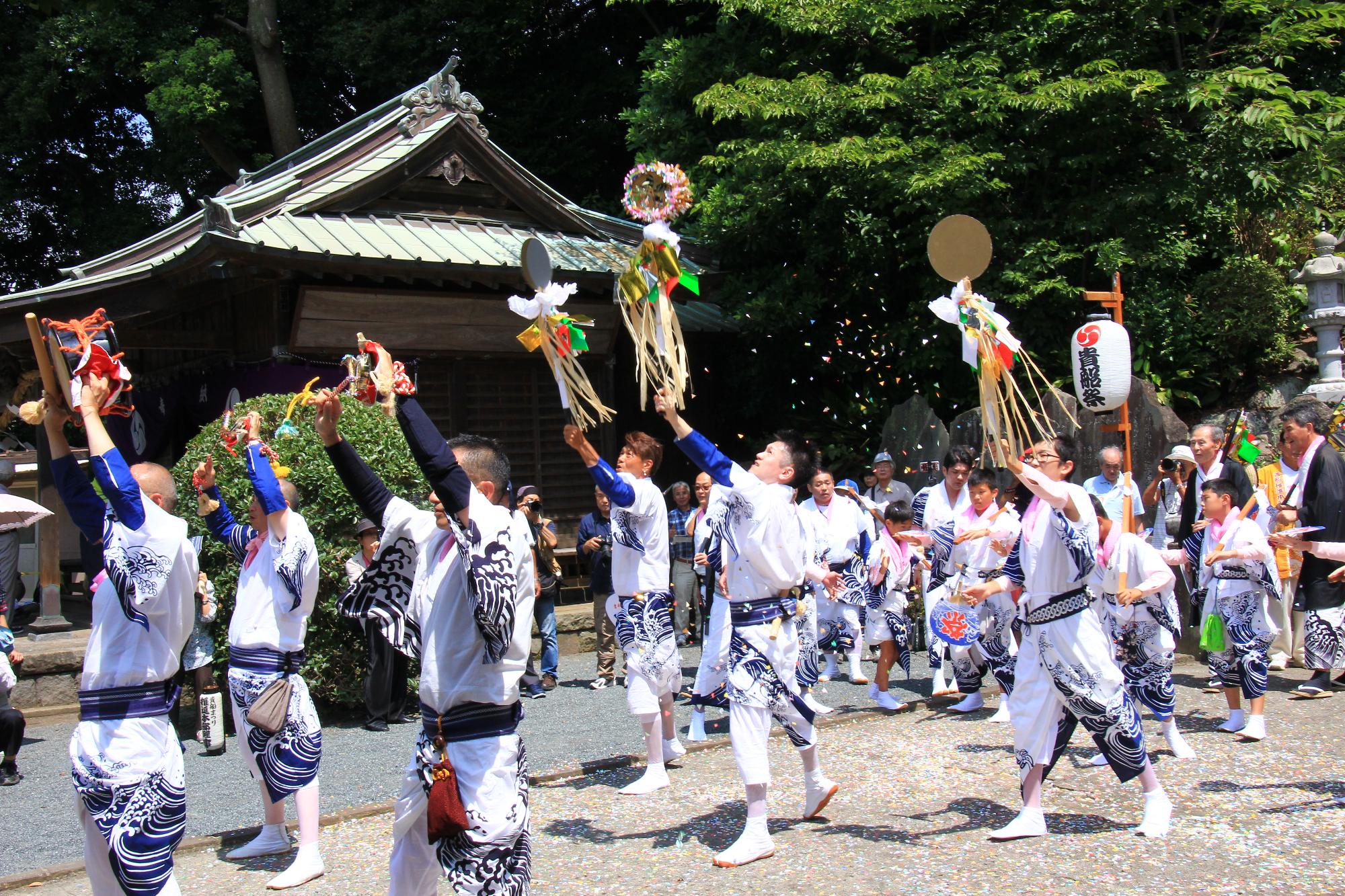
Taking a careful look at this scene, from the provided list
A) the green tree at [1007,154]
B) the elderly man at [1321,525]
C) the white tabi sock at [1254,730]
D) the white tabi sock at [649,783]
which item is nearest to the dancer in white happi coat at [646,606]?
the white tabi sock at [649,783]

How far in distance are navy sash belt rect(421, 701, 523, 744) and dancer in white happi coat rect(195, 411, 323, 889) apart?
1993mm

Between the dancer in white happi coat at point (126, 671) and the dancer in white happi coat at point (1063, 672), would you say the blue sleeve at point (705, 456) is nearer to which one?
the dancer in white happi coat at point (1063, 672)

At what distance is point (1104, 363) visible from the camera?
274 inches

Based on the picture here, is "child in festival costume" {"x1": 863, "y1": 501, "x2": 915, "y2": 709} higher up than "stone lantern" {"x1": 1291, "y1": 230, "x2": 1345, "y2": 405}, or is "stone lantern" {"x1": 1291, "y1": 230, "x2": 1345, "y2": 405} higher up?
"stone lantern" {"x1": 1291, "y1": 230, "x2": 1345, "y2": 405}

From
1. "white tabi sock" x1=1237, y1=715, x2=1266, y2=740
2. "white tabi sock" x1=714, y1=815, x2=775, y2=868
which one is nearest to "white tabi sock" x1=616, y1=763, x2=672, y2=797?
"white tabi sock" x1=714, y1=815, x2=775, y2=868

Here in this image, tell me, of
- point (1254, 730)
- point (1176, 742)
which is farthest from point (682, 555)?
point (1254, 730)

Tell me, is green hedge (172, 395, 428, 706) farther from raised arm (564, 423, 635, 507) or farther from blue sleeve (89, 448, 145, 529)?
blue sleeve (89, 448, 145, 529)

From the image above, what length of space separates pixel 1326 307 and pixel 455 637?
12.3 m

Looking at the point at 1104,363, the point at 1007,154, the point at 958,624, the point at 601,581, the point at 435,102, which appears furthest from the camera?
the point at 435,102

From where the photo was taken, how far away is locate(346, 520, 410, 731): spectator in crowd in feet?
26.7

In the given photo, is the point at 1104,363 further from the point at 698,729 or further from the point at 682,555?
the point at 682,555

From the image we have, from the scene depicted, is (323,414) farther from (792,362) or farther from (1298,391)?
(1298,391)

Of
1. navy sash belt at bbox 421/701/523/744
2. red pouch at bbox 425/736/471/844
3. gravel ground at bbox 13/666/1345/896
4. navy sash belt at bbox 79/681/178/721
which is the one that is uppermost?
navy sash belt at bbox 79/681/178/721

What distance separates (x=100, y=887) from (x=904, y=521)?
22.8 feet
